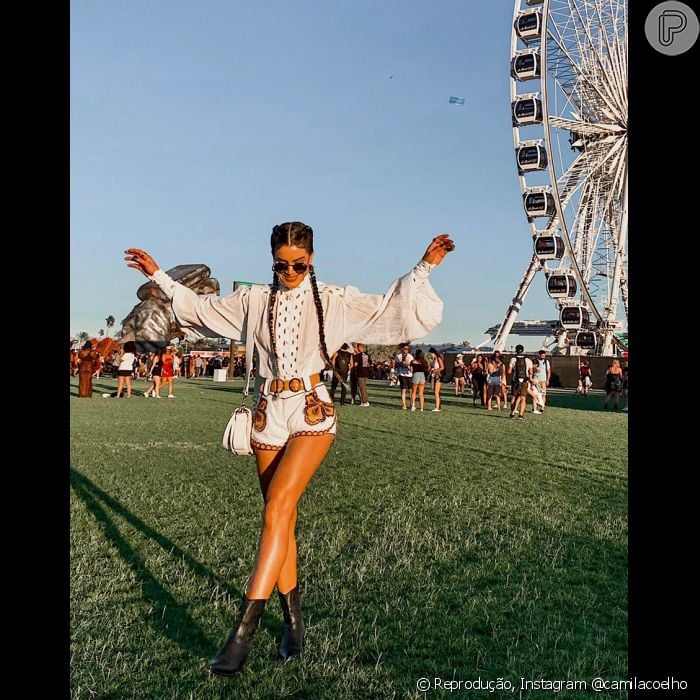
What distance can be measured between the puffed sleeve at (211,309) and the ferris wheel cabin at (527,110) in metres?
43.0

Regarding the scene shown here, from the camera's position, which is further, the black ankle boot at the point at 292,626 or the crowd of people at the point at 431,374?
the crowd of people at the point at 431,374

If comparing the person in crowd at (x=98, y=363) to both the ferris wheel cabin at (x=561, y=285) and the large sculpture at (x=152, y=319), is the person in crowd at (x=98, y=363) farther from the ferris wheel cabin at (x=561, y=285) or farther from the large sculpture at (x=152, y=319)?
the ferris wheel cabin at (x=561, y=285)

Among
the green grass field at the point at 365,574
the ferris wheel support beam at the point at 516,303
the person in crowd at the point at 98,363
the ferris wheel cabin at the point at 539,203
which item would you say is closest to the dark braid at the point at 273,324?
the green grass field at the point at 365,574

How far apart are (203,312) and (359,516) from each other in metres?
3.31

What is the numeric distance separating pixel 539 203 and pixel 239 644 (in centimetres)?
4682

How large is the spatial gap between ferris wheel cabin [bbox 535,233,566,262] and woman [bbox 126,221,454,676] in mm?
47495

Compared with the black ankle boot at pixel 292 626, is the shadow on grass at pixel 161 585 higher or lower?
lower

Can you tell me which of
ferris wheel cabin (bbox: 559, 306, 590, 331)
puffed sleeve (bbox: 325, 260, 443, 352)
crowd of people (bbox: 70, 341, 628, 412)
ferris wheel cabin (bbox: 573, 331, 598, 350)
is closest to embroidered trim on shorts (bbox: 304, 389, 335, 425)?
puffed sleeve (bbox: 325, 260, 443, 352)

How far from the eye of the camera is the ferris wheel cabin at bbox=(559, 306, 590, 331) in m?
50.3

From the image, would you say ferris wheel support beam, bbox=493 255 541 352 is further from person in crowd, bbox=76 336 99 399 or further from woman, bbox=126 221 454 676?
woman, bbox=126 221 454 676

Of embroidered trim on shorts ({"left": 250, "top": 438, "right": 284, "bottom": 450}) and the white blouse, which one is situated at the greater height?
the white blouse

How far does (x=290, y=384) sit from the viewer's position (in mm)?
3447
